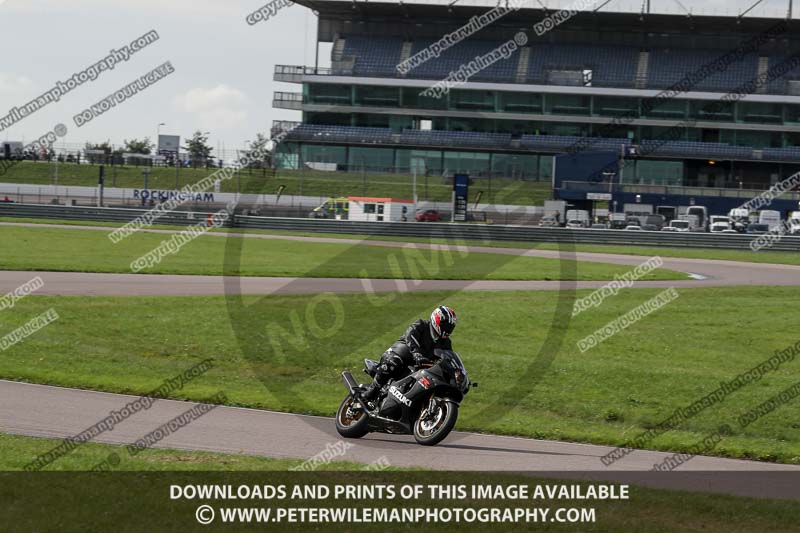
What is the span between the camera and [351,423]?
12.2m

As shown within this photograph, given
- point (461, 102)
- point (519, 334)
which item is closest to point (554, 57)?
point (461, 102)

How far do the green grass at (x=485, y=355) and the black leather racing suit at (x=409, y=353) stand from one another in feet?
7.73

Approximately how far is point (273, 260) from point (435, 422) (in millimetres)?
26381

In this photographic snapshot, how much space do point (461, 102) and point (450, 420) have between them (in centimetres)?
8321

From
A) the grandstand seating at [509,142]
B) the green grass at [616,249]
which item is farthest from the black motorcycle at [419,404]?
the grandstand seating at [509,142]

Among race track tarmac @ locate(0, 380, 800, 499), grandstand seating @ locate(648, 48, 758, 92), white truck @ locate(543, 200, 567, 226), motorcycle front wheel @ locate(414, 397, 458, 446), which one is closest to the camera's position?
race track tarmac @ locate(0, 380, 800, 499)

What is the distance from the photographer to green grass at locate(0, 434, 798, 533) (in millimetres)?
8078

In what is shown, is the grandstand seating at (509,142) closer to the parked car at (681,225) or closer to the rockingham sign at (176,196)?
the rockingham sign at (176,196)

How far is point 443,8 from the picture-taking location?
9244 cm

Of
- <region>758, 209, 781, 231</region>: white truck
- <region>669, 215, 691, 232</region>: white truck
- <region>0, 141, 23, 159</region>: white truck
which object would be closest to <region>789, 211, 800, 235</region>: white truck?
<region>758, 209, 781, 231</region>: white truck

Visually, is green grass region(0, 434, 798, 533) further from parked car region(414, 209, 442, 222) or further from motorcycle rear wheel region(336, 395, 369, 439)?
parked car region(414, 209, 442, 222)

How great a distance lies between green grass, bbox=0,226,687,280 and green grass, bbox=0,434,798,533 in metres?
21.6

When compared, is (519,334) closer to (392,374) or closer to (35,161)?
(392,374)
